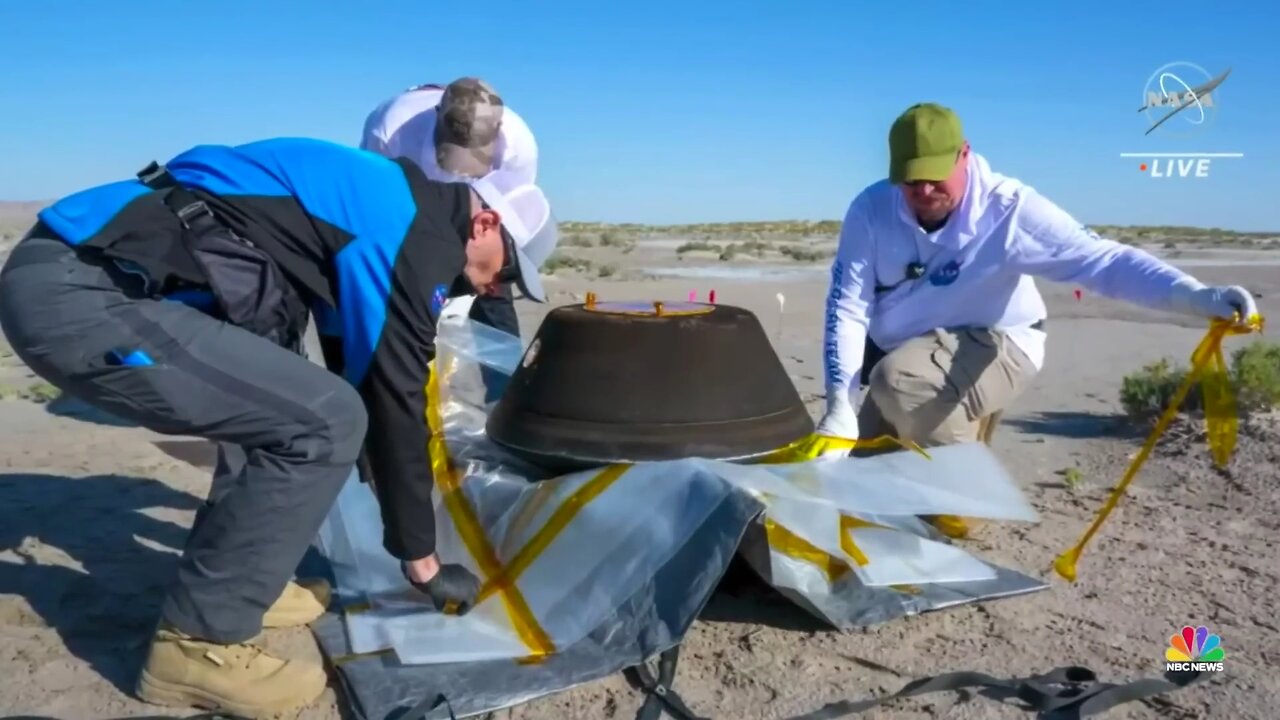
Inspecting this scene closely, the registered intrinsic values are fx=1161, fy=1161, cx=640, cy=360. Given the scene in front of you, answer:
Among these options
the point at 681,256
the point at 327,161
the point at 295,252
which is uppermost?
the point at 327,161

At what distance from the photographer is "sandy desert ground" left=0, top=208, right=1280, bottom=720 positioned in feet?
10.0

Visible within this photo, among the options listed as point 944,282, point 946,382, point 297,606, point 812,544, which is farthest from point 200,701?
point 944,282

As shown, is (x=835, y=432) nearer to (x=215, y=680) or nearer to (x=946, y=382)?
(x=946, y=382)

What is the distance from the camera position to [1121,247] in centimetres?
430

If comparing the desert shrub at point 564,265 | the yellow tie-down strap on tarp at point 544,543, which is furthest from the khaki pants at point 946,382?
the desert shrub at point 564,265

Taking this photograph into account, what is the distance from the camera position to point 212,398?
281 cm

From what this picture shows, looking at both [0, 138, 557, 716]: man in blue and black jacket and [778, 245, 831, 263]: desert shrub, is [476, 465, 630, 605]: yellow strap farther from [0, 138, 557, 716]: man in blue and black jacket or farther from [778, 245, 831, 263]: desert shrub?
[778, 245, 831, 263]: desert shrub

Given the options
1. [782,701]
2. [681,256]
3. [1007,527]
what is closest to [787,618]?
[782,701]

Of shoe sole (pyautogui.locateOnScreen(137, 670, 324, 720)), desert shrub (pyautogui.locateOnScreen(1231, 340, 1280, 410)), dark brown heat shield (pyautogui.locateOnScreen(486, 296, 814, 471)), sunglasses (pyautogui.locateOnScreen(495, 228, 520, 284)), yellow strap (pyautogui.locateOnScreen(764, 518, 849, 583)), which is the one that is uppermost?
sunglasses (pyautogui.locateOnScreen(495, 228, 520, 284))

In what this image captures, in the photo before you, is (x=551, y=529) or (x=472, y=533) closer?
(x=551, y=529)

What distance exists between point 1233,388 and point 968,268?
2546mm

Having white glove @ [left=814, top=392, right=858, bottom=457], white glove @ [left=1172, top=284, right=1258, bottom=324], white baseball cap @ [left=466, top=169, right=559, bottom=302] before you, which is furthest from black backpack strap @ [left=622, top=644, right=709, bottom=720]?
white glove @ [left=1172, top=284, right=1258, bottom=324]

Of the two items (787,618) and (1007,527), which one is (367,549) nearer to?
(787,618)

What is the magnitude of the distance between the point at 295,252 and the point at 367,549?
54.9 inches
